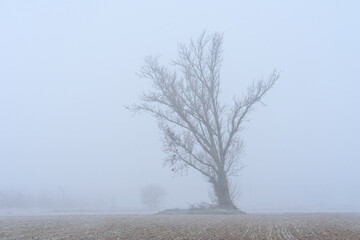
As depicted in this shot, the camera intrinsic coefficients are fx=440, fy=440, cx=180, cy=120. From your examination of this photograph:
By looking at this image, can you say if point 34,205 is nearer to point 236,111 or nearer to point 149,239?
point 236,111

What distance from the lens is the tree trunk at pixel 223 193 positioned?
23.4 metres

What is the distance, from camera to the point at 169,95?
24328mm

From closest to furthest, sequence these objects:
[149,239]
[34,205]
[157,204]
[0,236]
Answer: [149,239], [0,236], [34,205], [157,204]

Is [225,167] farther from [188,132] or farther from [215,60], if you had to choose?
[215,60]

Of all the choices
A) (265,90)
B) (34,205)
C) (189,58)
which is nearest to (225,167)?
(265,90)

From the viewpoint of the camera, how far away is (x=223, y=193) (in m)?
23.4

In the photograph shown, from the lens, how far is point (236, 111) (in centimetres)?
2380

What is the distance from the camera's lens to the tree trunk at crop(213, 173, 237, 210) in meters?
23.4

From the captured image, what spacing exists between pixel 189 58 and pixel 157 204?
49.3 m

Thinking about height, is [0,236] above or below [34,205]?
below

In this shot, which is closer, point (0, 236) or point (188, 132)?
point (0, 236)

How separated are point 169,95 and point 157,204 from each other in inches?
1946

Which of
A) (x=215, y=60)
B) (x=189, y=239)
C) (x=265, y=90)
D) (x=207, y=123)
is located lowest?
(x=189, y=239)

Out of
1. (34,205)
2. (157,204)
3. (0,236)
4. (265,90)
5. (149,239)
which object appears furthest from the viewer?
(157,204)
